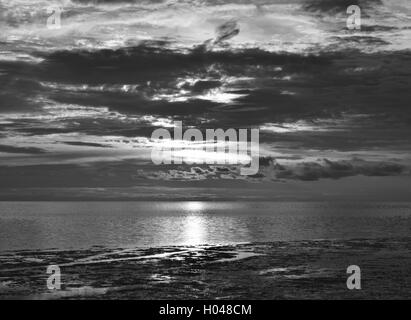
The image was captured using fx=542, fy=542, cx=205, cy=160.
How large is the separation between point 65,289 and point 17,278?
7689mm

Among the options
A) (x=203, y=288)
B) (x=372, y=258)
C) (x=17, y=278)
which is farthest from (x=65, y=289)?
(x=372, y=258)

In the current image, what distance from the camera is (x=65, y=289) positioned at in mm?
43281

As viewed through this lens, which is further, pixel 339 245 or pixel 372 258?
pixel 339 245

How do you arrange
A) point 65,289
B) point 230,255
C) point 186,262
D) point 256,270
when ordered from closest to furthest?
point 65,289
point 256,270
point 186,262
point 230,255
